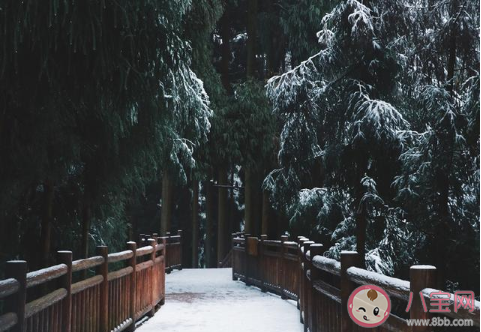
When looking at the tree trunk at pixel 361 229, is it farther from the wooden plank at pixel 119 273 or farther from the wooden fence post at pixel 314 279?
the wooden plank at pixel 119 273

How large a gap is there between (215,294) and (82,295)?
306 inches

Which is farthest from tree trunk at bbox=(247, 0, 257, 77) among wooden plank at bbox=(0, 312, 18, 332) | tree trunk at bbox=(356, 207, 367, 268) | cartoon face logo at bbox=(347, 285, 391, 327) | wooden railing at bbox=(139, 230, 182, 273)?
wooden plank at bbox=(0, 312, 18, 332)

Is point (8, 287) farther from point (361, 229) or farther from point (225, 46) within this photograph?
point (225, 46)

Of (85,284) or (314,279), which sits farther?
(314,279)

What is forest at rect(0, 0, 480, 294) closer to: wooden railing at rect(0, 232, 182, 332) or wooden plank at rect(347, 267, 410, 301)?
wooden railing at rect(0, 232, 182, 332)

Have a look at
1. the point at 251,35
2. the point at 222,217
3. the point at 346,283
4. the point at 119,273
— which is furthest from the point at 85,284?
the point at 222,217

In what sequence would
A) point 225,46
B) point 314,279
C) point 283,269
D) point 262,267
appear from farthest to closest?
point 225,46, point 262,267, point 283,269, point 314,279

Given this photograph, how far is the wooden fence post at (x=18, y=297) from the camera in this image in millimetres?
4805

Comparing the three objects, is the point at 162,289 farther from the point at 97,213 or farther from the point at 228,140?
the point at 228,140

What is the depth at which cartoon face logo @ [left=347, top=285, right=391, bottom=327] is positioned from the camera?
15.1 ft

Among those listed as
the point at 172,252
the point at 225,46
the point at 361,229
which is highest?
the point at 225,46

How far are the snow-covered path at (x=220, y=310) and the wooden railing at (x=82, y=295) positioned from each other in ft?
1.45

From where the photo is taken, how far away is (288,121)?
11.2m

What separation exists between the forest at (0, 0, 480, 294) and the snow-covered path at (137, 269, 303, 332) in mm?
1564
